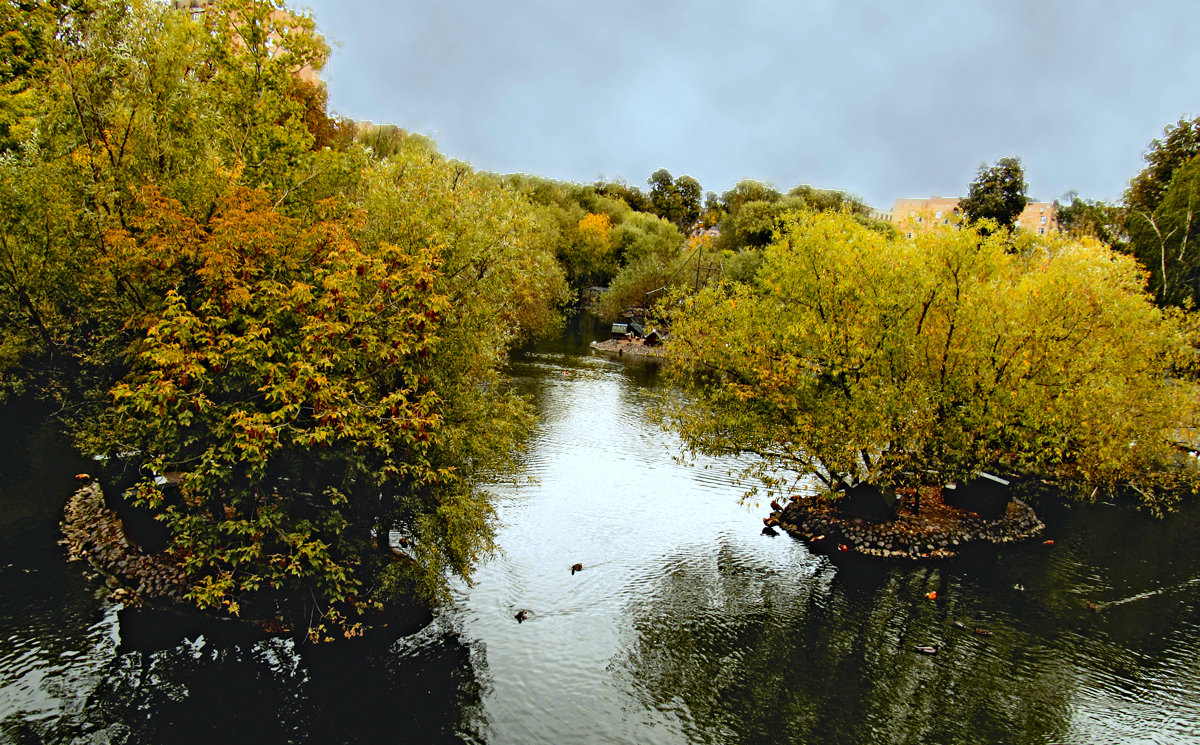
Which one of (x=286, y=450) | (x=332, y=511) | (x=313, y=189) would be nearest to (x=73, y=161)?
(x=313, y=189)

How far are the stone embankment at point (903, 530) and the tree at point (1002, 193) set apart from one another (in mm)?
63149

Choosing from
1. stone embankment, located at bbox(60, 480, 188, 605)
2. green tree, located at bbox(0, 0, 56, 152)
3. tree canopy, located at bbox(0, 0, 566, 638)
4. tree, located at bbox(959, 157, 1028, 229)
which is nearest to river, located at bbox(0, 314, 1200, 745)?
stone embankment, located at bbox(60, 480, 188, 605)

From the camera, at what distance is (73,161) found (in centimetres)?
1953

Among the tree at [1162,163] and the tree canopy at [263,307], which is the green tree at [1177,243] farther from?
the tree canopy at [263,307]

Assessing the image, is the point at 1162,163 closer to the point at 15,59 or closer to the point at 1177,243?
the point at 1177,243

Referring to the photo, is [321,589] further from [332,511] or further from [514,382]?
[514,382]

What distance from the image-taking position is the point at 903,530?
32.9 meters

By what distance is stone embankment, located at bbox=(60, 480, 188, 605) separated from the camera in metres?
23.5

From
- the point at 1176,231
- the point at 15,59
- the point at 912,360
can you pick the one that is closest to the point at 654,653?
the point at 912,360

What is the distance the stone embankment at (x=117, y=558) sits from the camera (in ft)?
76.9

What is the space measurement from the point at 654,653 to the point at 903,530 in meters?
15.9

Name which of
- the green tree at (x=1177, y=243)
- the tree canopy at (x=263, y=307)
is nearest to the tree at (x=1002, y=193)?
the green tree at (x=1177, y=243)

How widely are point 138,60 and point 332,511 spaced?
14.5 metres

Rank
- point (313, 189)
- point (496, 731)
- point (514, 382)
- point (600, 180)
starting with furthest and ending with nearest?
point (600, 180) → point (514, 382) → point (313, 189) → point (496, 731)
